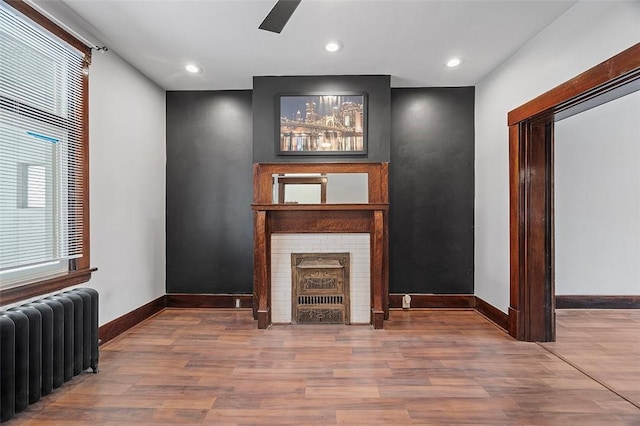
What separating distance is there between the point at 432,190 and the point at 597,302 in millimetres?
2524

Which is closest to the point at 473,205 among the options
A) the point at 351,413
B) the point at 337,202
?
the point at 337,202

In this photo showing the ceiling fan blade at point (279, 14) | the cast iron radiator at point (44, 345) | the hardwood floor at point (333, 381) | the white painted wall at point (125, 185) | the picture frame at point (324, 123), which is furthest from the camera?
the picture frame at point (324, 123)

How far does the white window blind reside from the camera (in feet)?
7.80

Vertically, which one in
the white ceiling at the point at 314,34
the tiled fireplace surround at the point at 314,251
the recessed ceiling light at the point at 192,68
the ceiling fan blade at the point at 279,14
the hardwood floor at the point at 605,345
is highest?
the recessed ceiling light at the point at 192,68

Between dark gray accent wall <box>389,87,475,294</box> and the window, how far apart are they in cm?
330

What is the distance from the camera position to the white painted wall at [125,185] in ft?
11.0

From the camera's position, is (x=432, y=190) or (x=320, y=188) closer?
(x=320, y=188)

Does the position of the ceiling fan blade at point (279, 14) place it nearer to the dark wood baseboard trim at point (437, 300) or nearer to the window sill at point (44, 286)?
the window sill at point (44, 286)

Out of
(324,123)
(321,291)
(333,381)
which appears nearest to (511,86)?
(324,123)

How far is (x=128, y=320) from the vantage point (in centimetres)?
383

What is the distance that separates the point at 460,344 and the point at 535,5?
2.87 m

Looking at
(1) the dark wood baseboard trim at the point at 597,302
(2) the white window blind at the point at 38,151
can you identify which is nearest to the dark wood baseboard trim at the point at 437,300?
(1) the dark wood baseboard trim at the point at 597,302

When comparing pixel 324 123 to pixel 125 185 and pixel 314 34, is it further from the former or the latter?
pixel 125 185

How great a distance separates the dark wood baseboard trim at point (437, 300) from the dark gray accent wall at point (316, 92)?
1.76 m
